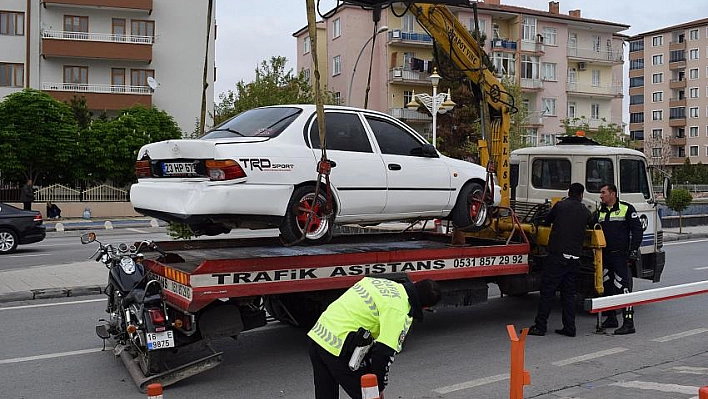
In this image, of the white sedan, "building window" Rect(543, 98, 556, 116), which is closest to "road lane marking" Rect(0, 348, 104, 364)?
the white sedan

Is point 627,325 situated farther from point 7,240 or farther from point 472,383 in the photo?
point 7,240

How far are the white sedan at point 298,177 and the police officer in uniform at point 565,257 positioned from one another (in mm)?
970

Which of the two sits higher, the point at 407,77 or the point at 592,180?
the point at 407,77

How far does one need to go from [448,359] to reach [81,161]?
97.8 feet

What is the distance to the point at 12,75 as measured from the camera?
38.0m

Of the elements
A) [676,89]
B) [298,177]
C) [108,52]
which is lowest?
[298,177]

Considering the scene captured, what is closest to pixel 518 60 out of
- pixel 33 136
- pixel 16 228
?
pixel 33 136

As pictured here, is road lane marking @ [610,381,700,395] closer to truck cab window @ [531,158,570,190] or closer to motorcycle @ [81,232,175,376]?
motorcycle @ [81,232,175,376]

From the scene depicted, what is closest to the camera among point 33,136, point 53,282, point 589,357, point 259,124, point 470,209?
point 259,124

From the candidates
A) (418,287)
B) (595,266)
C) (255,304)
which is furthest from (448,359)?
(418,287)

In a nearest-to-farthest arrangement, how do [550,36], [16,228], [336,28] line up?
[16,228], [336,28], [550,36]

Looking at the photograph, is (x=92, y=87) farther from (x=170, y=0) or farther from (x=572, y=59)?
(x=572, y=59)

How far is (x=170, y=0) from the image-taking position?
133 feet

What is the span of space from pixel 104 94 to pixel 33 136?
25.6ft
